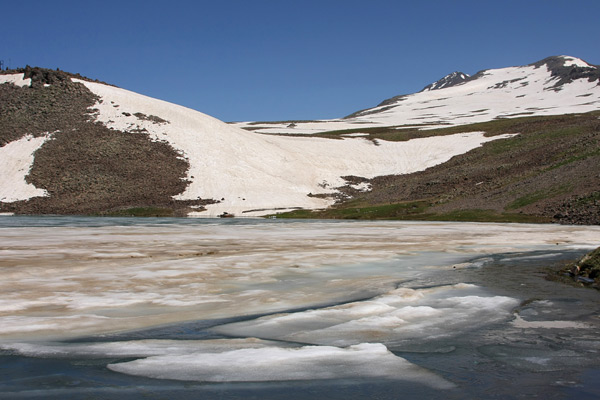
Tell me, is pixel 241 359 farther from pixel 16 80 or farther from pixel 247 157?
pixel 16 80

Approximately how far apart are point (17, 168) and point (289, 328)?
7248cm

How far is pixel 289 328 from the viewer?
1032 cm

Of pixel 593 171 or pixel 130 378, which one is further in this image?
pixel 593 171

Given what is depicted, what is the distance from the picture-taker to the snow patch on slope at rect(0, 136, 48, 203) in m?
66.0

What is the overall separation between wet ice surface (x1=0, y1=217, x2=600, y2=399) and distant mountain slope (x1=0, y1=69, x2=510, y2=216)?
→ 45187 millimetres

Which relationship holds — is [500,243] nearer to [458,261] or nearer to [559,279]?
[458,261]

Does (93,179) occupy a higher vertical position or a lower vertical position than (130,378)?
higher

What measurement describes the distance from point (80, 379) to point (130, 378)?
2.26 ft

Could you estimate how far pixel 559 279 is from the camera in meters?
15.9

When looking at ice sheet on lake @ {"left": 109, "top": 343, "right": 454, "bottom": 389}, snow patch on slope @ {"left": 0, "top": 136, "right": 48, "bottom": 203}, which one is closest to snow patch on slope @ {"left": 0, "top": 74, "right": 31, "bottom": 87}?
snow patch on slope @ {"left": 0, "top": 136, "right": 48, "bottom": 203}

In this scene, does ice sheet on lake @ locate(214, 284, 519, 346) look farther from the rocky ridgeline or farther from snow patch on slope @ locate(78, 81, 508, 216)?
the rocky ridgeline

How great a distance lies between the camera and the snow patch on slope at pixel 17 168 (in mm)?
66000

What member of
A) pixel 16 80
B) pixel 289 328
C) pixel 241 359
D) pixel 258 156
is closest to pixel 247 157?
pixel 258 156

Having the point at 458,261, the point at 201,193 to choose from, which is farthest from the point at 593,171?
the point at 201,193
